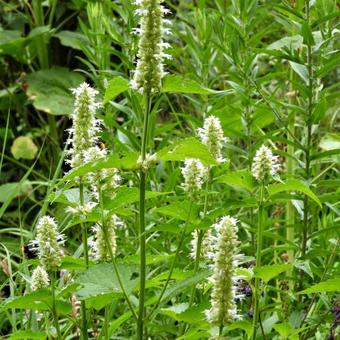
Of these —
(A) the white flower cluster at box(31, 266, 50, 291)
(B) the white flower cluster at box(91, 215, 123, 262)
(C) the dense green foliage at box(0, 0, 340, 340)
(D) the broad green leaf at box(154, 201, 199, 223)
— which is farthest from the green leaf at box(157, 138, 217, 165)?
(A) the white flower cluster at box(31, 266, 50, 291)

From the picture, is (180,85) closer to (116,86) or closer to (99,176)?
(116,86)

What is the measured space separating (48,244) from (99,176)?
18cm

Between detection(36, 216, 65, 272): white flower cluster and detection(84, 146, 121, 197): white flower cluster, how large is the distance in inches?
4.9

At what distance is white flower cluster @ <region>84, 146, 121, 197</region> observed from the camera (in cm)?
158

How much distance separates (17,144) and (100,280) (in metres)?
3.01

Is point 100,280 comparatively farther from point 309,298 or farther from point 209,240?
point 309,298

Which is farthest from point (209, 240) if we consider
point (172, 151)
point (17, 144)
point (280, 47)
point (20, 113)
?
point (20, 113)

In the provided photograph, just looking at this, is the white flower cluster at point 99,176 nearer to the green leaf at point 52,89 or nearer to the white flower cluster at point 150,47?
the white flower cluster at point 150,47

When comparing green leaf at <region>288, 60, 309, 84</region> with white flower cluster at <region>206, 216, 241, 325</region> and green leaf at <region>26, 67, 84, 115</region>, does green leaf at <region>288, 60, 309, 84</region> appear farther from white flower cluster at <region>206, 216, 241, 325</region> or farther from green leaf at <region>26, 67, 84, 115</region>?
green leaf at <region>26, 67, 84, 115</region>

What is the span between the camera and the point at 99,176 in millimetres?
1618

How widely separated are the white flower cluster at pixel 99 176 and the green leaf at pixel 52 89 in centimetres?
301

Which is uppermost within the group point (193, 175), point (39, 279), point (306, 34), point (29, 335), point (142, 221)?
point (306, 34)

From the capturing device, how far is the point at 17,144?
4457 mm

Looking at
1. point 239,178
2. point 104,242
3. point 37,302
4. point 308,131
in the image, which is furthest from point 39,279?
point 308,131
